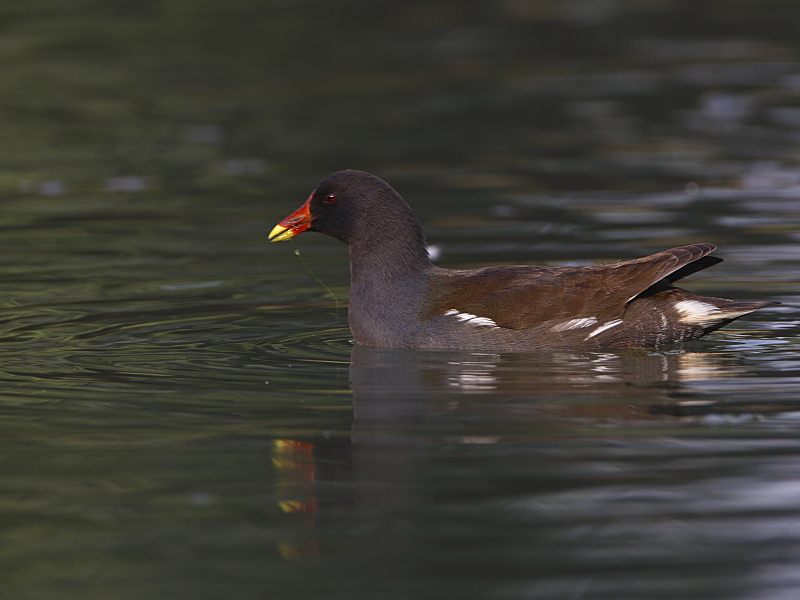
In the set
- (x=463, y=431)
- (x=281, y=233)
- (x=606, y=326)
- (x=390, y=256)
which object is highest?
(x=281, y=233)

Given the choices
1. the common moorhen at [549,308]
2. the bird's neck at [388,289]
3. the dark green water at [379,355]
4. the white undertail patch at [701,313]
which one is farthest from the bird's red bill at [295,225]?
the white undertail patch at [701,313]

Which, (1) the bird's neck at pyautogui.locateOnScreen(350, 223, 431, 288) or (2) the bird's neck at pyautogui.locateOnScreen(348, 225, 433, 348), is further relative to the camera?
(1) the bird's neck at pyautogui.locateOnScreen(350, 223, 431, 288)

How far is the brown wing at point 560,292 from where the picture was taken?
7223 millimetres

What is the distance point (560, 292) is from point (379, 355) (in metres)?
1.09

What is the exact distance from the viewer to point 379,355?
7465 millimetres

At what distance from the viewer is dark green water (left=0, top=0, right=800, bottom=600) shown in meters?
4.42

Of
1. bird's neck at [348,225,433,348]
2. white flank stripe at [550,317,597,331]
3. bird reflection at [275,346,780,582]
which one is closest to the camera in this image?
bird reflection at [275,346,780,582]

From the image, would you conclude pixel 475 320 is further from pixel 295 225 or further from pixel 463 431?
pixel 463 431

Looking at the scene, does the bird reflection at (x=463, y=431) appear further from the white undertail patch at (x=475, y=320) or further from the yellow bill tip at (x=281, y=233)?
the yellow bill tip at (x=281, y=233)

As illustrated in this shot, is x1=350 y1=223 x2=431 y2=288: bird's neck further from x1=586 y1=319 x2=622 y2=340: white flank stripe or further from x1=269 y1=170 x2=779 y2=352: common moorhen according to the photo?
x1=586 y1=319 x2=622 y2=340: white flank stripe

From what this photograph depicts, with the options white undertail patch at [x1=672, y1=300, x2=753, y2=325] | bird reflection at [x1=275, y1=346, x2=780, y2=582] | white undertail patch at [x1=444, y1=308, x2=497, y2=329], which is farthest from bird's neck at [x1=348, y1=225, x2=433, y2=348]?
white undertail patch at [x1=672, y1=300, x2=753, y2=325]

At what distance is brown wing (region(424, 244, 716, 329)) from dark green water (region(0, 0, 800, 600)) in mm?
280

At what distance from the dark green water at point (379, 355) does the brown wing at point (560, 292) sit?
0.92 feet

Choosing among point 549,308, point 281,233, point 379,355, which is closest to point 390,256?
point 379,355
